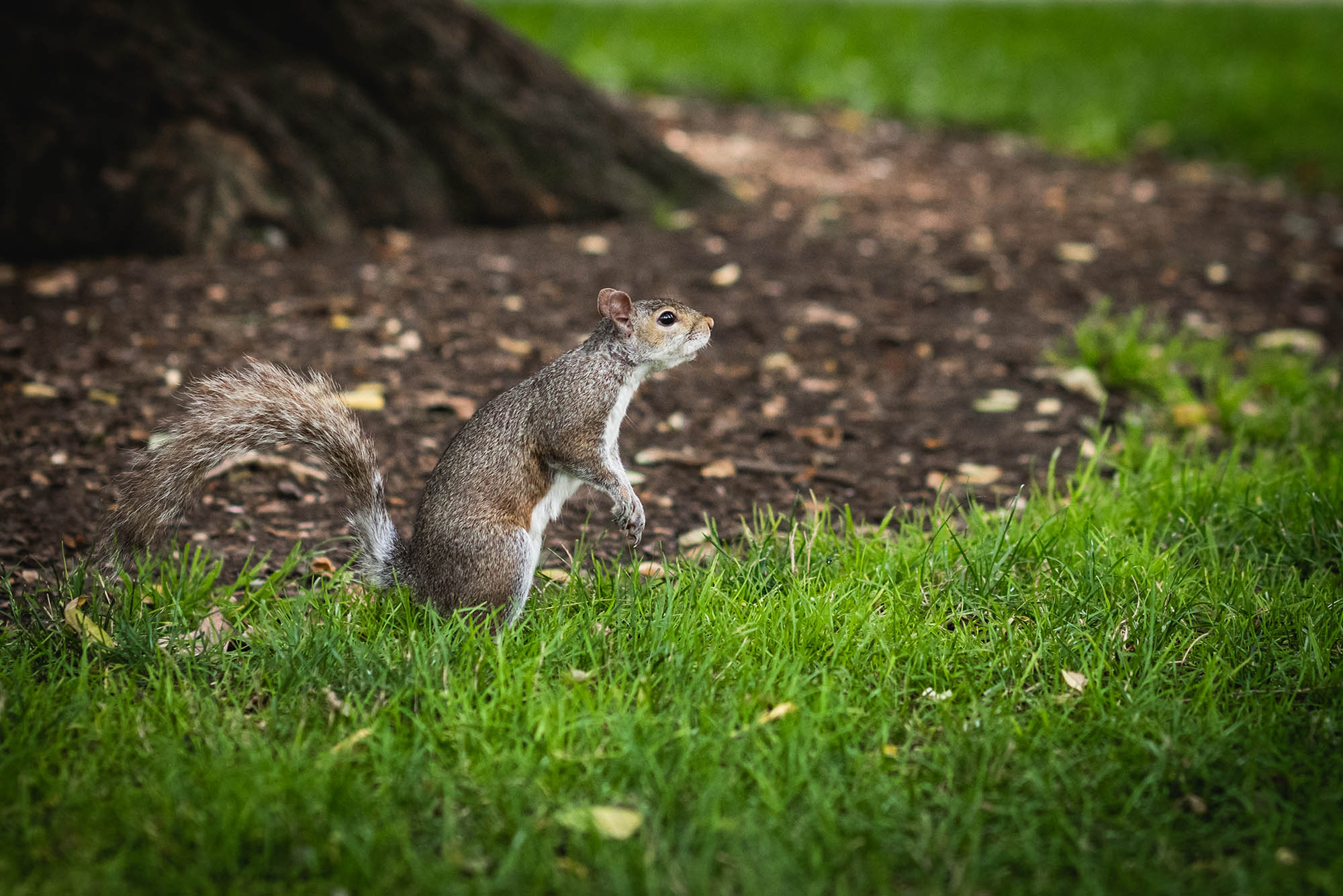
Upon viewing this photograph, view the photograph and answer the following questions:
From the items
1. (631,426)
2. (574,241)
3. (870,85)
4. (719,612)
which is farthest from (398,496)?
(870,85)

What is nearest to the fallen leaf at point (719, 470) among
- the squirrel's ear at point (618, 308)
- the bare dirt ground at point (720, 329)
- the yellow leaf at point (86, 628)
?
the bare dirt ground at point (720, 329)

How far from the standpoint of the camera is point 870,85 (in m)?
8.18

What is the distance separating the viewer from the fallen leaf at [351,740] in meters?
2.01

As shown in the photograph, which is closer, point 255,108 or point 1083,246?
point 255,108

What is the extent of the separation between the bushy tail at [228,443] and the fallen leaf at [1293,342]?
3.58 m

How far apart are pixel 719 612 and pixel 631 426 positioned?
1.31m

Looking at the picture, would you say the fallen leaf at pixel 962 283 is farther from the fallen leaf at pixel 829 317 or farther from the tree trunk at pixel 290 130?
the tree trunk at pixel 290 130

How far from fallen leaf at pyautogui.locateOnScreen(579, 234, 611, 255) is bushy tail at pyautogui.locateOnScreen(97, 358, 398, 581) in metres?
2.63

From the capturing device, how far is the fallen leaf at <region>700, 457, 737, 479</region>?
3.38m

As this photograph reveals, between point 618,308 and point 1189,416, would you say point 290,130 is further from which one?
point 1189,416

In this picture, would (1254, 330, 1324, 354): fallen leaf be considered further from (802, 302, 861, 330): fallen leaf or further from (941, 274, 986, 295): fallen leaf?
(802, 302, 861, 330): fallen leaf

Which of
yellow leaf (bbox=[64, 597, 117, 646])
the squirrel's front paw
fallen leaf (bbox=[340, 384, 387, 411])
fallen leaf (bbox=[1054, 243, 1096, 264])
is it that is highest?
the squirrel's front paw

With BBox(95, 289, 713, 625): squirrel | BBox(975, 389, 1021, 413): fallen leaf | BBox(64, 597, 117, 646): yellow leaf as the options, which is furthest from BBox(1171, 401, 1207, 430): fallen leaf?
BBox(64, 597, 117, 646): yellow leaf

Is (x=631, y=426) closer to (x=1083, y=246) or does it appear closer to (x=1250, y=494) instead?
(x=1250, y=494)
